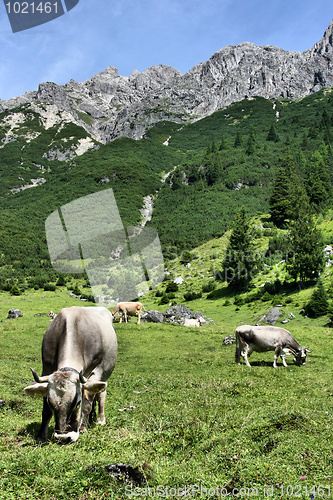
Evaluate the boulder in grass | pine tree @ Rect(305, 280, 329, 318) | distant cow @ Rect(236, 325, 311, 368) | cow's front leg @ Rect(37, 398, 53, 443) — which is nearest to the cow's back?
cow's front leg @ Rect(37, 398, 53, 443)

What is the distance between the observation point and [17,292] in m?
48.9

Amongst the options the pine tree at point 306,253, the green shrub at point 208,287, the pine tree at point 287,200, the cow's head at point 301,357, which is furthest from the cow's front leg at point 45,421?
the pine tree at point 287,200

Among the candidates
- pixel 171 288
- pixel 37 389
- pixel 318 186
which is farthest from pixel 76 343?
pixel 318 186

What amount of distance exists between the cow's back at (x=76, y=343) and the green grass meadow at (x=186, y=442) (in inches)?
52.7

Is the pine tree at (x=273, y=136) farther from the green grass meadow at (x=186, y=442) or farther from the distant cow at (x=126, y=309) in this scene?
the green grass meadow at (x=186, y=442)

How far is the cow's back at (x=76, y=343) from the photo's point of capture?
20.3 feet

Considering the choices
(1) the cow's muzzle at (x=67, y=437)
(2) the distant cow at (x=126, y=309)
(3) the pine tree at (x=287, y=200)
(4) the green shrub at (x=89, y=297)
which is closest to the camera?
(1) the cow's muzzle at (x=67, y=437)

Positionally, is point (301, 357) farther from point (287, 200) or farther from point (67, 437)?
point (287, 200)

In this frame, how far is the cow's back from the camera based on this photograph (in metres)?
6.18

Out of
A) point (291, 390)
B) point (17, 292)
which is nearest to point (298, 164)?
point (17, 292)

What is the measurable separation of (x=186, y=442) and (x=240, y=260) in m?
44.1

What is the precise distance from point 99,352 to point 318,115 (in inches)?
6482

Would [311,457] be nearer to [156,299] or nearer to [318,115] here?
[156,299]

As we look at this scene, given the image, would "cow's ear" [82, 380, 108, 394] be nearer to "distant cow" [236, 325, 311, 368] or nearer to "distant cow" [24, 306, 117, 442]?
"distant cow" [24, 306, 117, 442]
